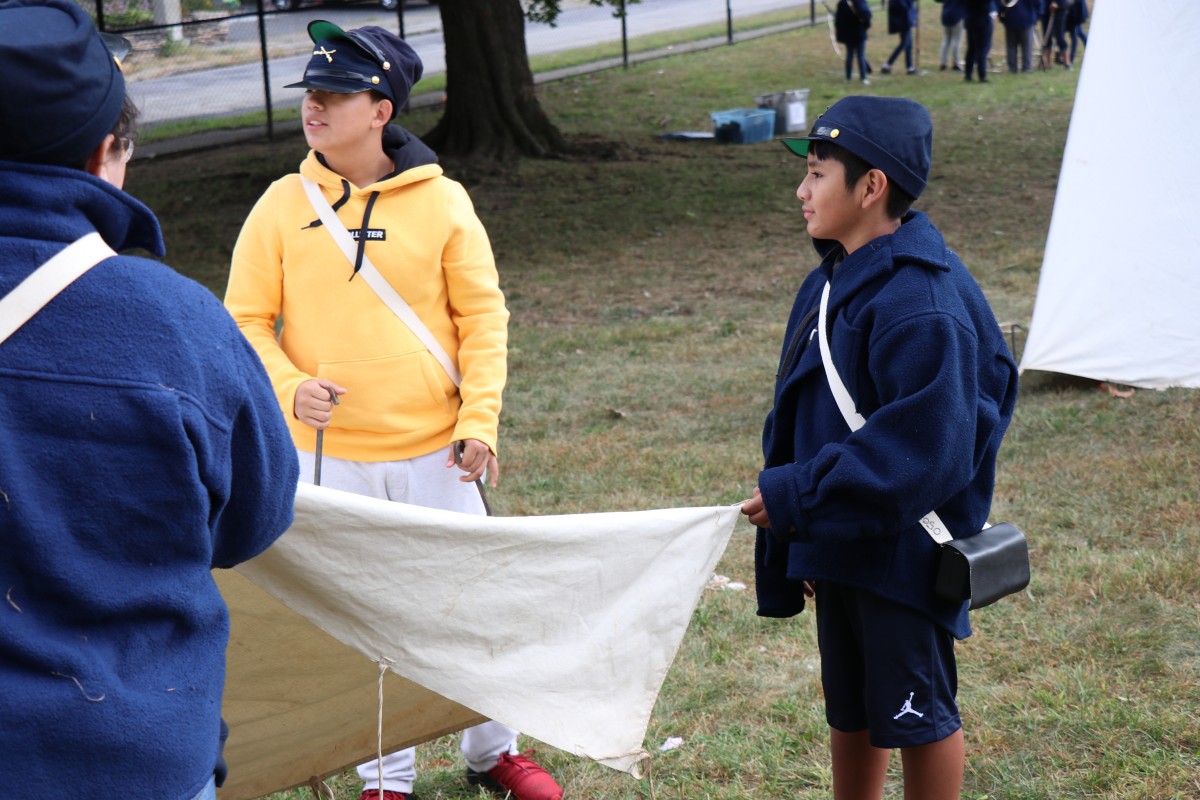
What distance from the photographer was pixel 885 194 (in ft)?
8.70

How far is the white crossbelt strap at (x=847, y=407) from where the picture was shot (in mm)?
2607

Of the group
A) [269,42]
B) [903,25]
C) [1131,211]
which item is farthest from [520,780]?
[269,42]

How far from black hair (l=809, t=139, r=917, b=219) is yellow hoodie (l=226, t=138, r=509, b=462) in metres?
0.98

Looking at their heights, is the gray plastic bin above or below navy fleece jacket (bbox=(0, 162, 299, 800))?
below

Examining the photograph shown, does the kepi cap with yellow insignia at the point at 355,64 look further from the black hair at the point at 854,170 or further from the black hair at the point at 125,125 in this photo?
the black hair at the point at 125,125

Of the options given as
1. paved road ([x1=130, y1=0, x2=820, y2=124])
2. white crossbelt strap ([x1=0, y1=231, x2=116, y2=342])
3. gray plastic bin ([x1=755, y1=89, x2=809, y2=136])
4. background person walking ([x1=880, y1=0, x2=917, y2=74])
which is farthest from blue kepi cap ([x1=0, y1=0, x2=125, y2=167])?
background person walking ([x1=880, y1=0, x2=917, y2=74])

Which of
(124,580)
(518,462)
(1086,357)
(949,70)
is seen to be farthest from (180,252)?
(949,70)

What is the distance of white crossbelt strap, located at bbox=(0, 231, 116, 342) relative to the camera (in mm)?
1525

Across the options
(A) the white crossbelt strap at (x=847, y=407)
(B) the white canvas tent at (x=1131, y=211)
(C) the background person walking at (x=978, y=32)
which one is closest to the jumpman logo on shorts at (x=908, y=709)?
(A) the white crossbelt strap at (x=847, y=407)

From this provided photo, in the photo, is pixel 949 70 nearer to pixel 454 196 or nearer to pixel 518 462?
pixel 518 462

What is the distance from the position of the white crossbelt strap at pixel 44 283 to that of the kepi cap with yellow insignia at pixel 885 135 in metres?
1.57

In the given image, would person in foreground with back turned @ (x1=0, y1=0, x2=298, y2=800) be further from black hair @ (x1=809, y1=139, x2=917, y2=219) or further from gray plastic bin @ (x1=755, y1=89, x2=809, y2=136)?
gray plastic bin @ (x1=755, y1=89, x2=809, y2=136)

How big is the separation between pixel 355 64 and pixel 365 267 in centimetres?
51

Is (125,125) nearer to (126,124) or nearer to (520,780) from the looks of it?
(126,124)
